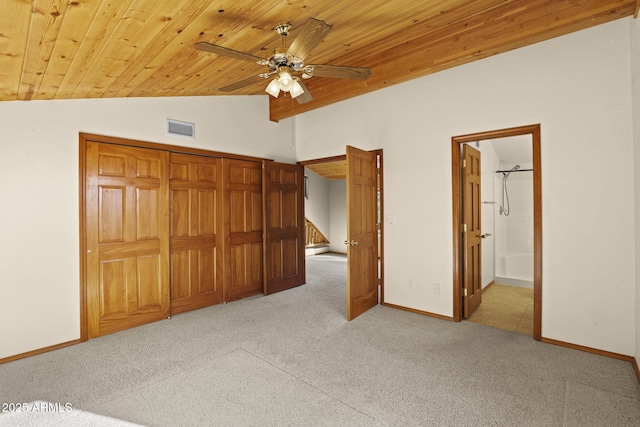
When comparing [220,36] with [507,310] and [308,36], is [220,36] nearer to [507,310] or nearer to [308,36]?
[308,36]

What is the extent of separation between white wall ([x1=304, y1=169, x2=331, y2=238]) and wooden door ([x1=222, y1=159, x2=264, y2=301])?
4.07 meters

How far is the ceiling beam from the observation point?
2.47m

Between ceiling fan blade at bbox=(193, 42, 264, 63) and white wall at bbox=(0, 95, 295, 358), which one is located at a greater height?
ceiling fan blade at bbox=(193, 42, 264, 63)

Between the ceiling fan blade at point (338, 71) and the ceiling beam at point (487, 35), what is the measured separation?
103 cm

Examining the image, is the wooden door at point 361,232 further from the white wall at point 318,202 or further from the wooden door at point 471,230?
the white wall at point 318,202

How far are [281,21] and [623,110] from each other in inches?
113

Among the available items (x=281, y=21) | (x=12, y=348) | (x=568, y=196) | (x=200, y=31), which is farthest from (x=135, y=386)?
(x=568, y=196)

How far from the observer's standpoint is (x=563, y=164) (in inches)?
114

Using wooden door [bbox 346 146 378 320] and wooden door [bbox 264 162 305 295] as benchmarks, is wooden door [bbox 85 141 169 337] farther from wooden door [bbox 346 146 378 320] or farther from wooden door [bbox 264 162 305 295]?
wooden door [bbox 346 146 378 320]

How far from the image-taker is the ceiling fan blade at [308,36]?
187 centimetres

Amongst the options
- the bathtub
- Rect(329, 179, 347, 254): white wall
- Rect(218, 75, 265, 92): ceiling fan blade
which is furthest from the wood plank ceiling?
Rect(329, 179, 347, 254): white wall

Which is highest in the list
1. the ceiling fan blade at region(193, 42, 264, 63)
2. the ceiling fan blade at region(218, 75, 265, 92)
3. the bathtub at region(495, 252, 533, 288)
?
the ceiling fan blade at region(218, 75, 265, 92)

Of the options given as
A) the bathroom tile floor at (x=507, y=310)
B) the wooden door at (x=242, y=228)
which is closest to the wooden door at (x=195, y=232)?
the wooden door at (x=242, y=228)

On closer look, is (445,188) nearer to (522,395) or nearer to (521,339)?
(521,339)
